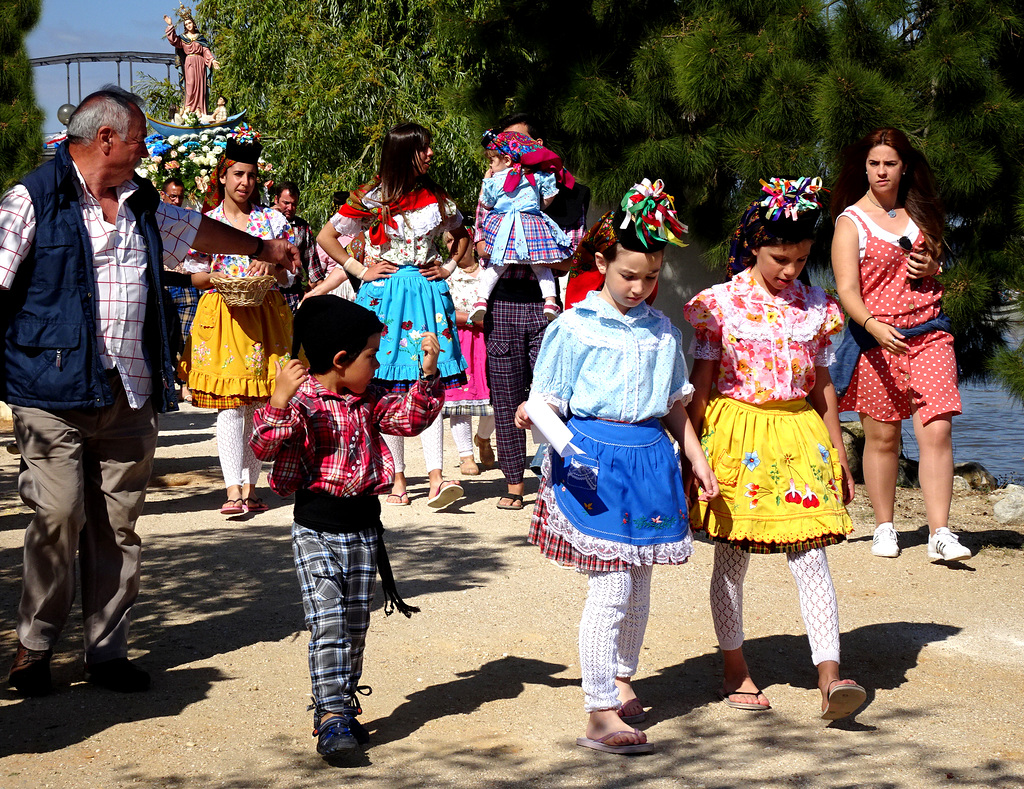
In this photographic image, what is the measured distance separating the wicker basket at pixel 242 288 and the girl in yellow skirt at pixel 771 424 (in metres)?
3.14

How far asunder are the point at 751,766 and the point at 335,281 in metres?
4.68

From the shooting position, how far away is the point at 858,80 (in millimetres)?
6516

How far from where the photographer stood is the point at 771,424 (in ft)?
11.8

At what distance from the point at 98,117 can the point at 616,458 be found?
1.93 meters

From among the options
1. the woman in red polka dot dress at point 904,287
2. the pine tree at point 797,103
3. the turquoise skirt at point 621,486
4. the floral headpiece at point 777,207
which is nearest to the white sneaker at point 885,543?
the woman in red polka dot dress at point 904,287

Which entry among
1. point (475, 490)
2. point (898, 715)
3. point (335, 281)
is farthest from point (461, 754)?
point (335, 281)

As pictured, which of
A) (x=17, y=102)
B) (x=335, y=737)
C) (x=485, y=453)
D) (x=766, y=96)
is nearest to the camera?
(x=335, y=737)

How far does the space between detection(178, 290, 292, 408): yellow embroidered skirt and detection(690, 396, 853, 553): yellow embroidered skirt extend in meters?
3.36

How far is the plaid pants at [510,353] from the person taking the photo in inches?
247

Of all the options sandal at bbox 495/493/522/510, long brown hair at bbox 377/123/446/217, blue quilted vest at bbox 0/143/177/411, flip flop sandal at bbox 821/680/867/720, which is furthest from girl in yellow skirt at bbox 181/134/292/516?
flip flop sandal at bbox 821/680/867/720

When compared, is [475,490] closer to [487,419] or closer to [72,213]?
[487,419]

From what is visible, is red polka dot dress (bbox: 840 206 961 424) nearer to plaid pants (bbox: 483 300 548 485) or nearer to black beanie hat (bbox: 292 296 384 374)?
plaid pants (bbox: 483 300 548 485)

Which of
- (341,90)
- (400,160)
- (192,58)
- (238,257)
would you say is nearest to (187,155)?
(238,257)

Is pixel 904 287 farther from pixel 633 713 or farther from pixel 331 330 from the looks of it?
pixel 331 330
